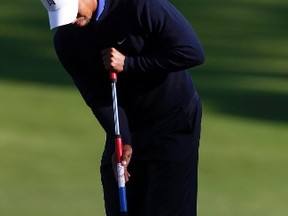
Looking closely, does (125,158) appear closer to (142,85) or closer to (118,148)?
(118,148)

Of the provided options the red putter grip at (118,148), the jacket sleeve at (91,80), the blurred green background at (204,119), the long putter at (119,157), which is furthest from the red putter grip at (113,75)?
the blurred green background at (204,119)

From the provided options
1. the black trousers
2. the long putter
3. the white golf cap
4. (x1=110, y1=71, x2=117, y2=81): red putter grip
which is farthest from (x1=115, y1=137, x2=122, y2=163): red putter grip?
the white golf cap

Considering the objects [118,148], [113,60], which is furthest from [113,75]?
[118,148]

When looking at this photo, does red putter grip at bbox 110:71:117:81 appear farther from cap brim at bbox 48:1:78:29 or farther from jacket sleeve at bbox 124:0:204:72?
cap brim at bbox 48:1:78:29

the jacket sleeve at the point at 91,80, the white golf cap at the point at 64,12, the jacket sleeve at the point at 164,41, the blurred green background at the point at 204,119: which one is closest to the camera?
the white golf cap at the point at 64,12

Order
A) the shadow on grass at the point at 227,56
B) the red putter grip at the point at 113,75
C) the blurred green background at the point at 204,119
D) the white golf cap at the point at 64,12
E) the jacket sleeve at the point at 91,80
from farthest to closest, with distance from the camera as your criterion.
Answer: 1. the shadow on grass at the point at 227,56
2. the blurred green background at the point at 204,119
3. the jacket sleeve at the point at 91,80
4. the red putter grip at the point at 113,75
5. the white golf cap at the point at 64,12

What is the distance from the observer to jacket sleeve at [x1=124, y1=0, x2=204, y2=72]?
5387 millimetres

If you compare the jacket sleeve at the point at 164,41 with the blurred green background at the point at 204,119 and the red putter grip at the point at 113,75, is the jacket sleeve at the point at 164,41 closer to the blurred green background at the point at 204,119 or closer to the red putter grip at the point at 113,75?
the red putter grip at the point at 113,75

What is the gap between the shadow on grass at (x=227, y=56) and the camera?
9086mm

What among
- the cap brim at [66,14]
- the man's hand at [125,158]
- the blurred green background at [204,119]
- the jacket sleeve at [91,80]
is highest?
the cap brim at [66,14]

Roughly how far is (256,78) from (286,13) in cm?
162

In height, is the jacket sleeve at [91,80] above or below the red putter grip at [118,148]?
above

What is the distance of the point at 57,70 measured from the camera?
9758 millimetres

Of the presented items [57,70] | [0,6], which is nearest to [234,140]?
[57,70]
